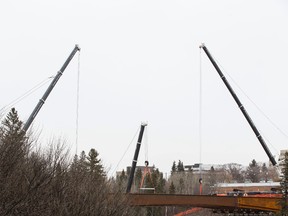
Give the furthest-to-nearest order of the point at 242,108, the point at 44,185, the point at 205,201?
the point at 242,108 → the point at 205,201 → the point at 44,185

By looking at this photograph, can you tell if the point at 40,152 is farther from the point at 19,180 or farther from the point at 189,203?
the point at 189,203

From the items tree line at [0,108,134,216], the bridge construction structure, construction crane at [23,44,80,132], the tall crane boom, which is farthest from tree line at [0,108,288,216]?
the tall crane boom

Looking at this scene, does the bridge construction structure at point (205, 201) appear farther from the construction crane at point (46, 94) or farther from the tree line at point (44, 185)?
the construction crane at point (46, 94)

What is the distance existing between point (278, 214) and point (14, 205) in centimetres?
4120

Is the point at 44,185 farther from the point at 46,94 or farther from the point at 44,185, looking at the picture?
the point at 46,94

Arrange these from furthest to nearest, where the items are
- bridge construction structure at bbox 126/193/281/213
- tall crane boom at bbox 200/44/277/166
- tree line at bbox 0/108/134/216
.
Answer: tall crane boom at bbox 200/44/277/166
bridge construction structure at bbox 126/193/281/213
tree line at bbox 0/108/134/216

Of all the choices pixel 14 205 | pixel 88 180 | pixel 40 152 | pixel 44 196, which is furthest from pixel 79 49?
pixel 14 205

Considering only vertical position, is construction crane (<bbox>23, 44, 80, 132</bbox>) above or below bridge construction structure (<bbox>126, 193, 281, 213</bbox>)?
above

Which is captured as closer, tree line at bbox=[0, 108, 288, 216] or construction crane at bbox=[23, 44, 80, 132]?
tree line at bbox=[0, 108, 288, 216]

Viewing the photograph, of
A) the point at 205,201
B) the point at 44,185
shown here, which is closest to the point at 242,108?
the point at 205,201

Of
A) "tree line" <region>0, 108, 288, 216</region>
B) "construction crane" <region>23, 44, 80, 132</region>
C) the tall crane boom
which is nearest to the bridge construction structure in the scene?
"tree line" <region>0, 108, 288, 216</region>

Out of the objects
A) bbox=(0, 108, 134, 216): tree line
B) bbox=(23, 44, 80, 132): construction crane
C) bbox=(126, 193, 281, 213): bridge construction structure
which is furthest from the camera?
bbox=(23, 44, 80, 132): construction crane

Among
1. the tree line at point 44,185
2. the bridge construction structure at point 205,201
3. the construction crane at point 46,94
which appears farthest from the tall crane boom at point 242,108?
the tree line at point 44,185

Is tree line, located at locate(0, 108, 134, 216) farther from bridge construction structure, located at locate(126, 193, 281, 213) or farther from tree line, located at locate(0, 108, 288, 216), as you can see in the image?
bridge construction structure, located at locate(126, 193, 281, 213)
